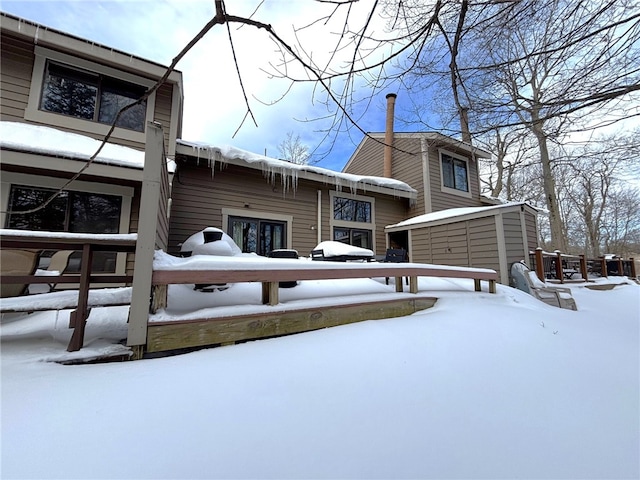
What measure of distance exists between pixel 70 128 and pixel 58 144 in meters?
1.13

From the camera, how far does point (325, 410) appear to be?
51.3 inches

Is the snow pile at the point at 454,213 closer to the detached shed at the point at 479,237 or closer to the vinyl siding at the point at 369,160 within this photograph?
the detached shed at the point at 479,237

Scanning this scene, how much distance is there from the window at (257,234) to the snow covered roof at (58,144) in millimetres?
2246

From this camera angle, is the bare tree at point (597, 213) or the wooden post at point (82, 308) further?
the bare tree at point (597, 213)

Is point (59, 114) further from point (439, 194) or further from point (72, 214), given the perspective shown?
point (439, 194)

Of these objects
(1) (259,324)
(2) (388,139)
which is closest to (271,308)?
(1) (259,324)

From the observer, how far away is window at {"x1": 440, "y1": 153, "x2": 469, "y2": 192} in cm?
907

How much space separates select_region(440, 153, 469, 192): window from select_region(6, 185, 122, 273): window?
9022mm

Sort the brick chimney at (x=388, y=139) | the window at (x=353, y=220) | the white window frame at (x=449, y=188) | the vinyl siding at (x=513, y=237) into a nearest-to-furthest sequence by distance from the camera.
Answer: the vinyl siding at (x=513, y=237) < the window at (x=353, y=220) < the white window frame at (x=449, y=188) < the brick chimney at (x=388, y=139)

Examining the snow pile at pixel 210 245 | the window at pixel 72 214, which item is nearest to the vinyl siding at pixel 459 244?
the snow pile at pixel 210 245

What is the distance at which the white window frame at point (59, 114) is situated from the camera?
4.63 m

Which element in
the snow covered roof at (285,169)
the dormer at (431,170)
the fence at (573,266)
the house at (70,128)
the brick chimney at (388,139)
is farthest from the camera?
the brick chimney at (388,139)

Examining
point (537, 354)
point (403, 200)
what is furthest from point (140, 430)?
point (403, 200)

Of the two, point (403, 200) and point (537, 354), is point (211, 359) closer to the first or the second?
point (537, 354)
